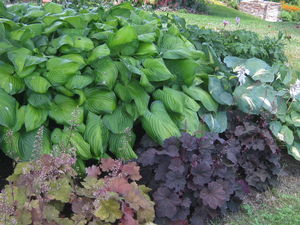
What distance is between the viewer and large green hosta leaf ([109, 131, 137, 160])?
294 centimetres

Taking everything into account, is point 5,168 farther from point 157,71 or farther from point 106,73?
point 157,71

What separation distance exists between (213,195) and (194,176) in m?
0.16

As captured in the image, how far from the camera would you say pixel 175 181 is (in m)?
2.67

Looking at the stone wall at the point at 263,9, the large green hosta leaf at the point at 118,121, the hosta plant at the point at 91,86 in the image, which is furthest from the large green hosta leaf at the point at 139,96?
the stone wall at the point at 263,9

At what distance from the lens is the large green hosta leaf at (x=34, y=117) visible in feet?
9.09

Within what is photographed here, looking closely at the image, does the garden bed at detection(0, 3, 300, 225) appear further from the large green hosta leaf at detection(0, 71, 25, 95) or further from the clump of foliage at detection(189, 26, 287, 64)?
the clump of foliage at detection(189, 26, 287, 64)

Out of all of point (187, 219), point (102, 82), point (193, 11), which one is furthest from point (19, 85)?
point (193, 11)

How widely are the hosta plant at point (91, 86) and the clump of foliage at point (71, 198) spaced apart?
374mm

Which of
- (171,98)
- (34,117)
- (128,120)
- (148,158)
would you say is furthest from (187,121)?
(34,117)

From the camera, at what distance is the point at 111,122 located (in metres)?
2.99

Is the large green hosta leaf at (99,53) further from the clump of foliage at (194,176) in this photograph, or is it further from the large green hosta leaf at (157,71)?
the clump of foliage at (194,176)

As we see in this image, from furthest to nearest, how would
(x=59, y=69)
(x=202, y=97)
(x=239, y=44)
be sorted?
(x=239, y=44) → (x=202, y=97) → (x=59, y=69)

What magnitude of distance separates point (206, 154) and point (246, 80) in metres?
1.13

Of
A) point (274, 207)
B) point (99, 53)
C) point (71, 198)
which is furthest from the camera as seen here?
point (274, 207)
